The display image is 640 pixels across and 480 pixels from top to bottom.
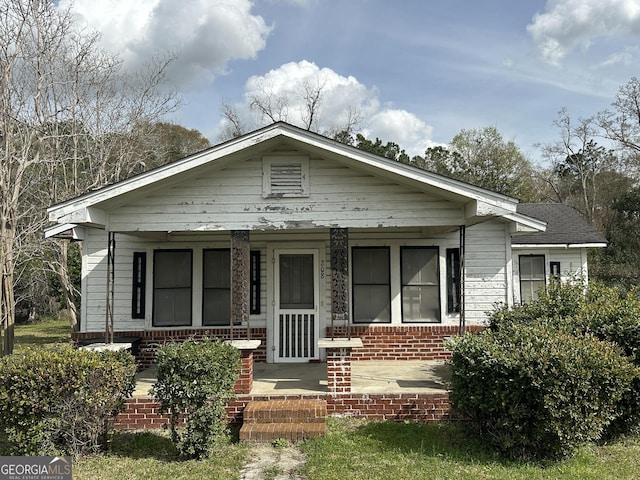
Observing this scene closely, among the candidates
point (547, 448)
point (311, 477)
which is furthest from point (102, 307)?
point (547, 448)

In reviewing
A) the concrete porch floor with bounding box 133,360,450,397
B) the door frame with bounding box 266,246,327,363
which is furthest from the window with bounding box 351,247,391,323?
the concrete porch floor with bounding box 133,360,450,397

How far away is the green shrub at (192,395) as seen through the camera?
5656mm

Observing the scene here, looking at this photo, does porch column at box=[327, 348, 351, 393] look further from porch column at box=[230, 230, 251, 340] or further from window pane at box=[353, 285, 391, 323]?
window pane at box=[353, 285, 391, 323]

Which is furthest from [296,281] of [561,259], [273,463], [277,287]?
[561,259]

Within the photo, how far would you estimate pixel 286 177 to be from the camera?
7.70 m

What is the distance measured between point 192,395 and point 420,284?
5.73 meters

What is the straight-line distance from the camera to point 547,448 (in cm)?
544

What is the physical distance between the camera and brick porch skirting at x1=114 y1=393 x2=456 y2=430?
6820 millimetres

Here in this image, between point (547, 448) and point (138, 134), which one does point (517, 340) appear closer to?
point (547, 448)

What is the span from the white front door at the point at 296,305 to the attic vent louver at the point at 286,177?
8.53 feet

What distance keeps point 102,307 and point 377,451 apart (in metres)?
6.50

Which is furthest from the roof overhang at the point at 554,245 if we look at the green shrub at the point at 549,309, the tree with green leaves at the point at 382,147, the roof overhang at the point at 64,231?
the tree with green leaves at the point at 382,147

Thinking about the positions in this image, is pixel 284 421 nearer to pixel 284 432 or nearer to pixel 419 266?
pixel 284 432

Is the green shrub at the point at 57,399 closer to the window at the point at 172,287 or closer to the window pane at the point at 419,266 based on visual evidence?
the window at the point at 172,287
